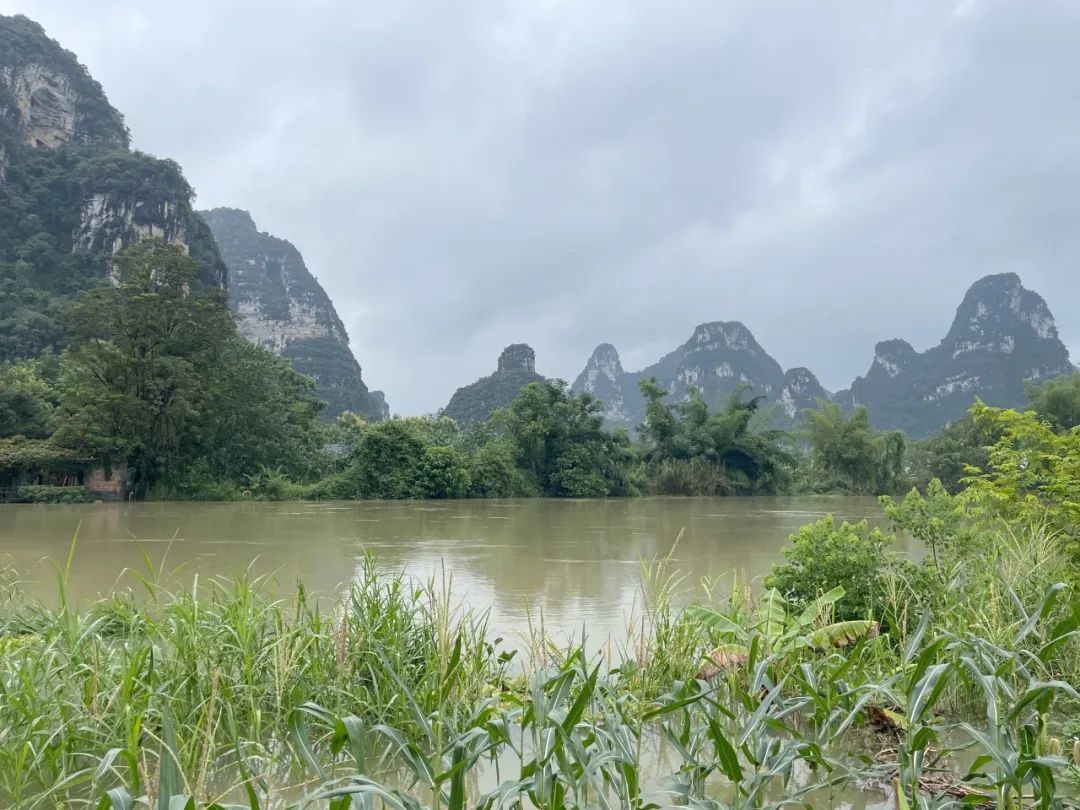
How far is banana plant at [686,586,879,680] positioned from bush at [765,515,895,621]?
13.3 inches

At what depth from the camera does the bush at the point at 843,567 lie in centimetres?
358

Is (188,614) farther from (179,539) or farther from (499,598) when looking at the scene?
(179,539)

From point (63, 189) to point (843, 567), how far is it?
44.5m

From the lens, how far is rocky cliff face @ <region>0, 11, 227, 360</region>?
33969mm

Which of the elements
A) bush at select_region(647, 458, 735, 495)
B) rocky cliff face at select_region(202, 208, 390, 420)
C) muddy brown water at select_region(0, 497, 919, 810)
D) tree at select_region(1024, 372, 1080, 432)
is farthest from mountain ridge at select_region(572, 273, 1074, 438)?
muddy brown water at select_region(0, 497, 919, 810)

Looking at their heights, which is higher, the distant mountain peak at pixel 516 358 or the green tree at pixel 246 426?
the distant mountain peak at pixel 516 358

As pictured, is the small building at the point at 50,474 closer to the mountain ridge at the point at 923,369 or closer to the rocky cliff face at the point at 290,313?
the rocky cliff face at the point at 290,313

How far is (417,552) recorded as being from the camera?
808cm

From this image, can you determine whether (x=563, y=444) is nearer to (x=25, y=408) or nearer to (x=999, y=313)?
(x=25, y=408)

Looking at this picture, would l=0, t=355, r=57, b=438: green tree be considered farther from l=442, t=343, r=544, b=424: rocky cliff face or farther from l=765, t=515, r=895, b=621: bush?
l=442, t=343, r=544, b=424: rocky cliff face

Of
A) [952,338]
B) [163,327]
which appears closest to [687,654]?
[163,327]

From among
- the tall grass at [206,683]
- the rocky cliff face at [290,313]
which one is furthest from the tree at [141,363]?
the rocky cliff face at [290,313]

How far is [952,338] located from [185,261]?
80.3 m

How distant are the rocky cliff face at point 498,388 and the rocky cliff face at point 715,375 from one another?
76.0 ft
